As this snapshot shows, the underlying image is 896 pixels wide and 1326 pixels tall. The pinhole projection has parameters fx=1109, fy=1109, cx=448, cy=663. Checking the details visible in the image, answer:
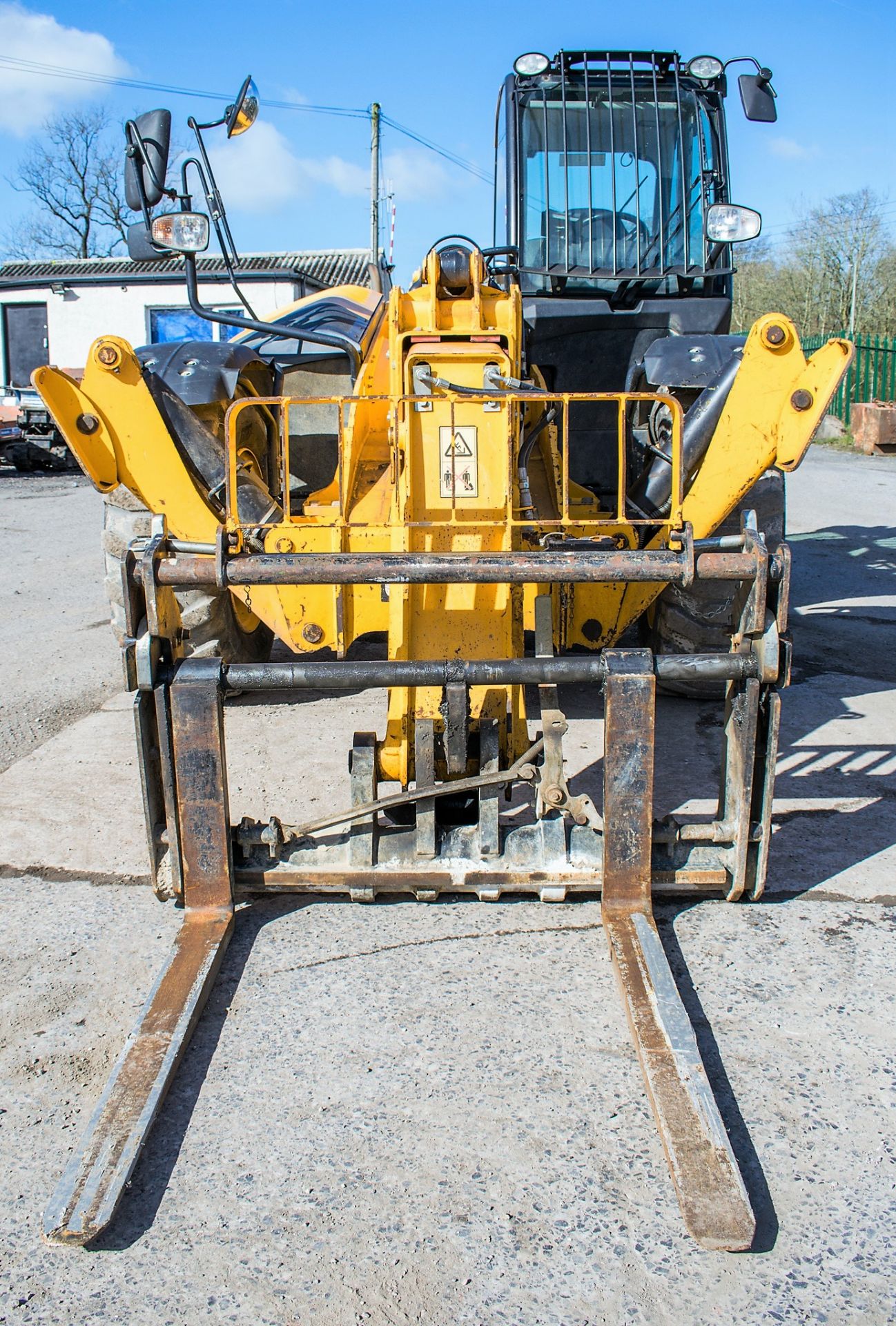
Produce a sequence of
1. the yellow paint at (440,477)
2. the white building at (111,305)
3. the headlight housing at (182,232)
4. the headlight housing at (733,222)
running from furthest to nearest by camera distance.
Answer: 1. the white building at (111,305)
2. the headlight housing at (733,222)
3. the headlight housing at (182,232)
4. the yellow paint at (440,477)

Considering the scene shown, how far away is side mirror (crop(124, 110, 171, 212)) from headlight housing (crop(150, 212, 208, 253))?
0.17m

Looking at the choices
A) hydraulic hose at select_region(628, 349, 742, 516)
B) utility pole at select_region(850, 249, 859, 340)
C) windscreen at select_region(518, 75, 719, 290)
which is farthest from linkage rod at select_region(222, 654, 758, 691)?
utility pole at select_region(850, 249, 859, 340)

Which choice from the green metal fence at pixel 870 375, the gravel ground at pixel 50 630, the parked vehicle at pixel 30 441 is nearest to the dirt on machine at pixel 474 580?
the gravel ground at pixel 50 630

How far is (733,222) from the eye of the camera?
18.5ft

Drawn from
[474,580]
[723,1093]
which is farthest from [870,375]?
[723,1093]

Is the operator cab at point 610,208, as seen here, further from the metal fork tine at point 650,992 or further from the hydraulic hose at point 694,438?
the metal fork tine at point 650,992

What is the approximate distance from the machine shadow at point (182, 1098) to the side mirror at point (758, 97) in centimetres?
480

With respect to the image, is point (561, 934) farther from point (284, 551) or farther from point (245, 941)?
point (284, 551)

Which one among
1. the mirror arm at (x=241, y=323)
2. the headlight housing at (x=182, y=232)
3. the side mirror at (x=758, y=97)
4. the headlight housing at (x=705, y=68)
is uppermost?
the headlight housing at (x=705, y=68)

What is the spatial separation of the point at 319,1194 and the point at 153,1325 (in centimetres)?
42

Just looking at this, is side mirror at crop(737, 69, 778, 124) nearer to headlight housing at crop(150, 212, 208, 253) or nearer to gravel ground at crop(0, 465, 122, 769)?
headlight housing at crop(150, 212, 208, 253)

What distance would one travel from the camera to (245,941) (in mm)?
3402

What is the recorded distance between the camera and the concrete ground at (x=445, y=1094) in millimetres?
2109

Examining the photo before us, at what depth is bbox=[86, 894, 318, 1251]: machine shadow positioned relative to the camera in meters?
2.28
